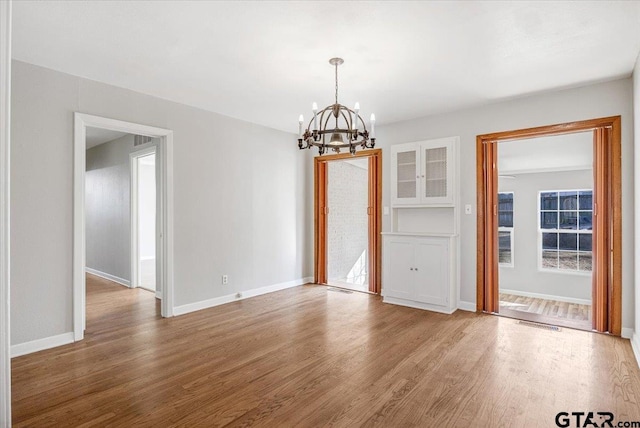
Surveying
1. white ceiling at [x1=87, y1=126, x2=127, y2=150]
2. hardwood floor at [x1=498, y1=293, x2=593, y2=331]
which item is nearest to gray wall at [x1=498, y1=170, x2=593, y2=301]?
hardwood floor at [x1=498, y1=293, x2=593, y2=331]

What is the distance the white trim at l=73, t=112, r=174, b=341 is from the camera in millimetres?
3318

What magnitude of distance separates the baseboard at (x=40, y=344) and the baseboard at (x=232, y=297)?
3.56 feet

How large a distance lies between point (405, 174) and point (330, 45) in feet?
8.29

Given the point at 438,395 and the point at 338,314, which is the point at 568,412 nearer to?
the point at 438,395

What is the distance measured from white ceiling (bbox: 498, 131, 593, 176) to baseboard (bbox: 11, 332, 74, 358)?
5.82 m

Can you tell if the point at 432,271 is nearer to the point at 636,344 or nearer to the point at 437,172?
the point at 437,172

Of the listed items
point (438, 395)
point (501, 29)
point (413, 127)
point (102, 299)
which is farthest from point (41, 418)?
point (413, 127)

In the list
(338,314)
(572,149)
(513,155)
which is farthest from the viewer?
(513,155)

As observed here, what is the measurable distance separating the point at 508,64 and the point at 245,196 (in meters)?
3.56

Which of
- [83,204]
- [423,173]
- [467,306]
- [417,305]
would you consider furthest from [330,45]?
[467,306]

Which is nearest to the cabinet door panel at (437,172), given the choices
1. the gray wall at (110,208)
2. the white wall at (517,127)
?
the white wall at (517,127)

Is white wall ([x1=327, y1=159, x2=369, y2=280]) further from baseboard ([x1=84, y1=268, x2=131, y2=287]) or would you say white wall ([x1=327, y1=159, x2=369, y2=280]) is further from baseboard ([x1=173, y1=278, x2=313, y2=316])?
baseboard ([x1=84, y1=268, x2=131, y2=287])

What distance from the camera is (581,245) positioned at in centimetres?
610

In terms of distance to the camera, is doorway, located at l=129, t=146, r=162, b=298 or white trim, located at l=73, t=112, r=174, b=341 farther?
doorway, located at l=129, t=146, r=162, b=298
